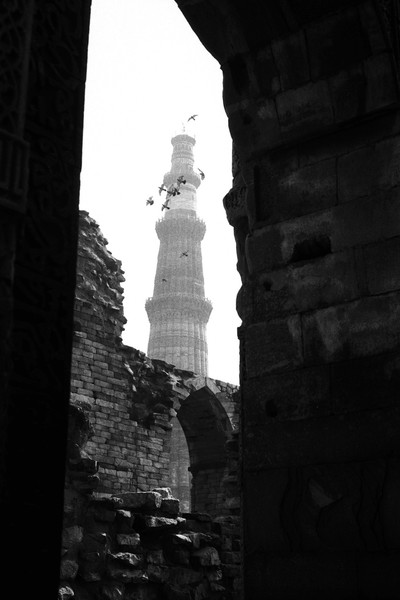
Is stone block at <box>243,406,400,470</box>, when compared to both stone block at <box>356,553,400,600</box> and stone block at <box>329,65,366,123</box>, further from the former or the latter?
stone block at <box>329,65,366,123</box>

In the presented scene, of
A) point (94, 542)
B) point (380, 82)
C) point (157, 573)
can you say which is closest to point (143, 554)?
point (157, 573)

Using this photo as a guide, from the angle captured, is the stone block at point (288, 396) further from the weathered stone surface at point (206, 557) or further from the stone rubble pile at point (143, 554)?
the weathered stone surface at point (206, 557)

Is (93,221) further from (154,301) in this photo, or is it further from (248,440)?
(154,301)

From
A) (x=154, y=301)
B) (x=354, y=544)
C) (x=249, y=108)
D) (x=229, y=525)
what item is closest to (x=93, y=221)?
(x=229, y=525)

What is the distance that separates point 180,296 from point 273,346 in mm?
45997

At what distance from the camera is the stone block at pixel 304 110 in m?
4.07

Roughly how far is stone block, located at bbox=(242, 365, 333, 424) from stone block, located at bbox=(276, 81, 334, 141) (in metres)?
1.18

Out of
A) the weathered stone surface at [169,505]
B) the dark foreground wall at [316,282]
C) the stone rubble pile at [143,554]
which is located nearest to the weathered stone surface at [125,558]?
the stone rubble pile at [143,554]

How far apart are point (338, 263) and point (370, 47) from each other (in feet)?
3.41

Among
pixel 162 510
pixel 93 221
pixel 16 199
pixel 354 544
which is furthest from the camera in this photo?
pixel 93 221

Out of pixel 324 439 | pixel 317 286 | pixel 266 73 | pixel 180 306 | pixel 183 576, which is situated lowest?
pixel 183 576

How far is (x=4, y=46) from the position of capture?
6.60 feet

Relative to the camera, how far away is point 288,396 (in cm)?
380

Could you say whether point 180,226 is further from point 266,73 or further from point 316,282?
point 316,282
